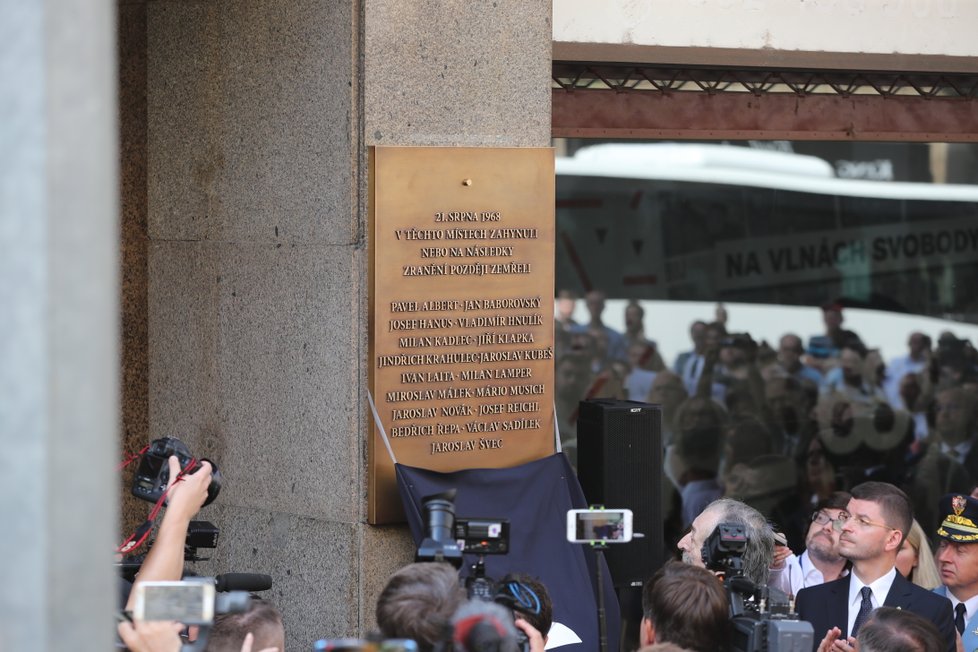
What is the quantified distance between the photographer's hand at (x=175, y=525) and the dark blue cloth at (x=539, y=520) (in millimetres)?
1137

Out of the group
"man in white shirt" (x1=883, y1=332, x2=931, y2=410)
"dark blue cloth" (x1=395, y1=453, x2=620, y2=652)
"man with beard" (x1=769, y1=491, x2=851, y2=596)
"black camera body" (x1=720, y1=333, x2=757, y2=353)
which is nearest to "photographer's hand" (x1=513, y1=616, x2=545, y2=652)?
"dark blue cloth" (x1=395, y1=453, x2=620, y2=652)

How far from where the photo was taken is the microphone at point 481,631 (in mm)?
3074

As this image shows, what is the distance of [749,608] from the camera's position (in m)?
4.34

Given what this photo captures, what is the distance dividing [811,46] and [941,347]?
8.31 m

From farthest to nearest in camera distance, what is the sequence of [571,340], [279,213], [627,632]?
[571,340] → [627,632] → [279,213]

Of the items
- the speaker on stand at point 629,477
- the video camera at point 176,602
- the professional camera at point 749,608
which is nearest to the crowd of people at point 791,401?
the speaker on stand at point 629,477

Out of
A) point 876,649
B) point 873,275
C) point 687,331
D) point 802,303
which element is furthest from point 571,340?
point 876,649

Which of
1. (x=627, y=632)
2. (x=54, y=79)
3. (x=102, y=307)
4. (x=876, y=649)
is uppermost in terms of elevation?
(x=54, y=79)

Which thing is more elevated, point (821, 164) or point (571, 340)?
point (821, 164)

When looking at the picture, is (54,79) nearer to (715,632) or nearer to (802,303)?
(715,632)

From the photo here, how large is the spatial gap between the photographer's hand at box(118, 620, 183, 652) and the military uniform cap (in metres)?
3.30

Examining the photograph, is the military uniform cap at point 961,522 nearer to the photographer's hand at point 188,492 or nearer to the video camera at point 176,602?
the photographer's hand at point 188,492

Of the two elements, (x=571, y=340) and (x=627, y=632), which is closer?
(x=627, y=632)

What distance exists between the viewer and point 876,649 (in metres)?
4.11
